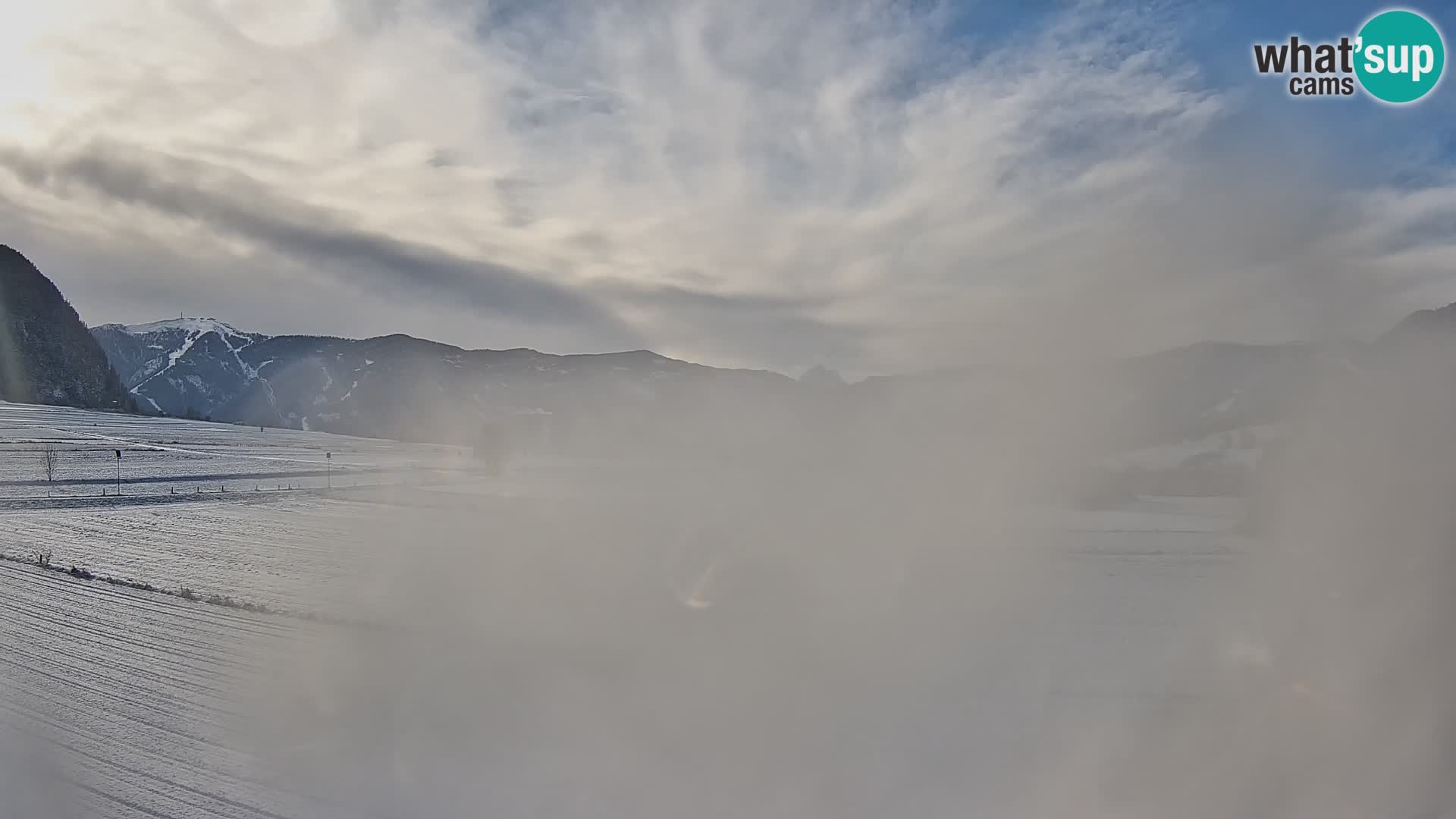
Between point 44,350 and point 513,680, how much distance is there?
633 feet

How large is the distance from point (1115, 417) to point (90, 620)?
93.3 ft

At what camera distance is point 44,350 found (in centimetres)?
15675

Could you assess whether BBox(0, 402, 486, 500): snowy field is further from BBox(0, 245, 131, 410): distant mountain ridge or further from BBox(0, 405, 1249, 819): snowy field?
BBox(0, 245, 131, 410): distant mountain ridge

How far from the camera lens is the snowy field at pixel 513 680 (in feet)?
27.4

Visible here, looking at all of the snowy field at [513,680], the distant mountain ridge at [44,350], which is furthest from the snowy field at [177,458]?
the distant mountain ridge at [44,350]

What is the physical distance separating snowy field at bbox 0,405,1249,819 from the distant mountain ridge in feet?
492

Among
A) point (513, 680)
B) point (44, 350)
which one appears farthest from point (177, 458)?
point (44, 350)

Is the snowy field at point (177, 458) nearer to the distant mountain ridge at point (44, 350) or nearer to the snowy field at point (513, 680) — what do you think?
the snowy field at point (513, 680)

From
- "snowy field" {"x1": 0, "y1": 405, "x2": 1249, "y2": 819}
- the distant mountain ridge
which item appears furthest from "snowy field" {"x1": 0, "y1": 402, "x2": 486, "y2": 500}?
the distant mountain ridge

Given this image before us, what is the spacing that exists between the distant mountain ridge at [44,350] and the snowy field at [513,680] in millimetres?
149964

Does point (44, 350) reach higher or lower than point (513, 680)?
higher

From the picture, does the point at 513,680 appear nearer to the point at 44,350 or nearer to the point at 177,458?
the point at 177,458

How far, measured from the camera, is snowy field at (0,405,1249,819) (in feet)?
27.4

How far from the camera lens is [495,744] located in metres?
9.37
